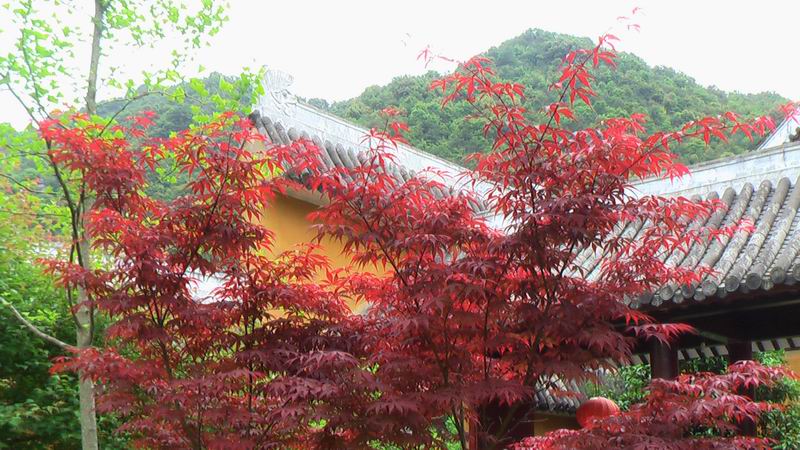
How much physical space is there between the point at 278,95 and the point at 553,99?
446 inches

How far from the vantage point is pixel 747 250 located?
556cm

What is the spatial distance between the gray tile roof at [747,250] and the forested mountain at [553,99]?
10100 mm

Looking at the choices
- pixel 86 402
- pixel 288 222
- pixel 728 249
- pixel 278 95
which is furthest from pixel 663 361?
pixel 278 95

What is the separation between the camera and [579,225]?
4047 millimetres

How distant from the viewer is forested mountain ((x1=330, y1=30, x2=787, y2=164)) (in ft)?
58.8

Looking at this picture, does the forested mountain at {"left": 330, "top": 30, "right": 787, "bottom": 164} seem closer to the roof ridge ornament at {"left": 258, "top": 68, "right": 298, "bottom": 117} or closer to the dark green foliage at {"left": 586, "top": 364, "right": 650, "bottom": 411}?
the dark green foliage at {"left": 586, "top": 364, "right": 650, "bottom": 411}

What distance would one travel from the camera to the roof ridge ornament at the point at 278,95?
9.62m

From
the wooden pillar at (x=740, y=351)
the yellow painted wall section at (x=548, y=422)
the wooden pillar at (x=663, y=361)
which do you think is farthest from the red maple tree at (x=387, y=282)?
the yellow painted wall section at (x=548, y=422)

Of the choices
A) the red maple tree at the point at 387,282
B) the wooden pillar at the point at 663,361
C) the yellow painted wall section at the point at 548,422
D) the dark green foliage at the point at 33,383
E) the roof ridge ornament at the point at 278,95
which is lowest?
the yellow painted wall section at the point at 548,422

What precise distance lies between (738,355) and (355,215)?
349cm

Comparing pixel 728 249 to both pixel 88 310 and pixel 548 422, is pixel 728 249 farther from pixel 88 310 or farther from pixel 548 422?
pixel 548 422

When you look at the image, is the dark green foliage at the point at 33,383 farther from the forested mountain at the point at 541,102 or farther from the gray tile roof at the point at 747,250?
the forested mountain at the point at 541,102

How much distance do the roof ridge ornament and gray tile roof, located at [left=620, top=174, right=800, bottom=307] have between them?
423 centimetres

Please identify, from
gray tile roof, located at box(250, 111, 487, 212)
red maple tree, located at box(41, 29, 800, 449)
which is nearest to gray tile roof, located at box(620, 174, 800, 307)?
red maple tree, located at box(41, 29, 800, 449)
